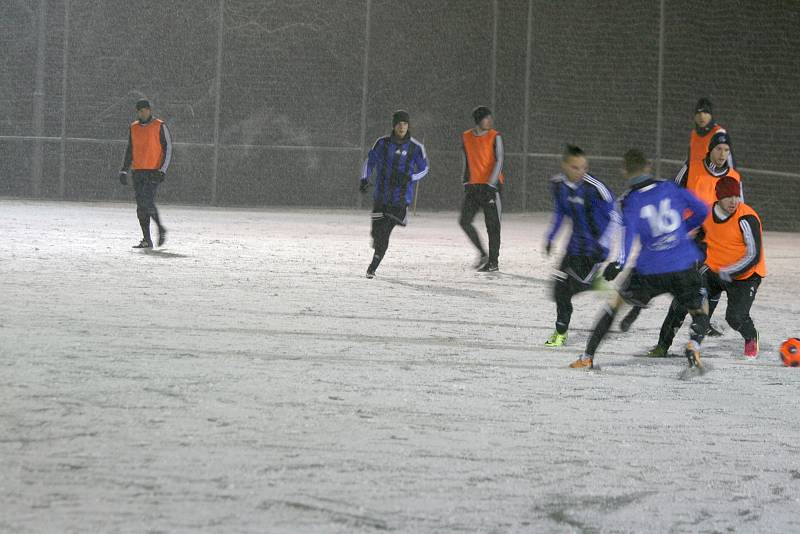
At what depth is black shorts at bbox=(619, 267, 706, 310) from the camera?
739cm

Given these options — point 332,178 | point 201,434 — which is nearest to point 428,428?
point 201,434

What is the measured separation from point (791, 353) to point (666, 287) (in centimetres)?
119

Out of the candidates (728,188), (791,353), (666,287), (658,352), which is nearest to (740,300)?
(791,353)

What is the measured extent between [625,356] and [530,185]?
16013 millimetres

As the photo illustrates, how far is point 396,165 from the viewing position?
12.6 m

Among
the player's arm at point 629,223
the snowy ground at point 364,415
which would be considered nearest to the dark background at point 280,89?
the snowy ground at point 364,415

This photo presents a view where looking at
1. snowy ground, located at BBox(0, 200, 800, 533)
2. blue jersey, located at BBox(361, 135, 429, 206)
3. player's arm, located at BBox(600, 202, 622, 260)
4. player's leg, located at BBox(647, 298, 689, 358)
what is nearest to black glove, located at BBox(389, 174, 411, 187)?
blue jersey, located at BBox(361, 135, 429, 206)

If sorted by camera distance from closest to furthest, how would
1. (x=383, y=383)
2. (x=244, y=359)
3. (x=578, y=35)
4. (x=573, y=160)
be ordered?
1. (x=383, y=383)
2. (x=244, y=359)
3. (x=573, y=160)
4. (x=578, y=35)

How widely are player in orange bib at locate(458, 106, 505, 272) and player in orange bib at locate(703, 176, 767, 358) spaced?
5.44 m

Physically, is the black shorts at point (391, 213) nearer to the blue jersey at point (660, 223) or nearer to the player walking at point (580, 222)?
the player walking at point (580, 222)

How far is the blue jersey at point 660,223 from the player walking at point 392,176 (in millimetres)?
5419

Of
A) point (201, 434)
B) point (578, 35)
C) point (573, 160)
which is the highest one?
point (578, 35)

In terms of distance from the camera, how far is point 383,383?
22.9 ft

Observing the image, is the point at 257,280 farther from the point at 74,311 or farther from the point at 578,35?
the point at 578,35
